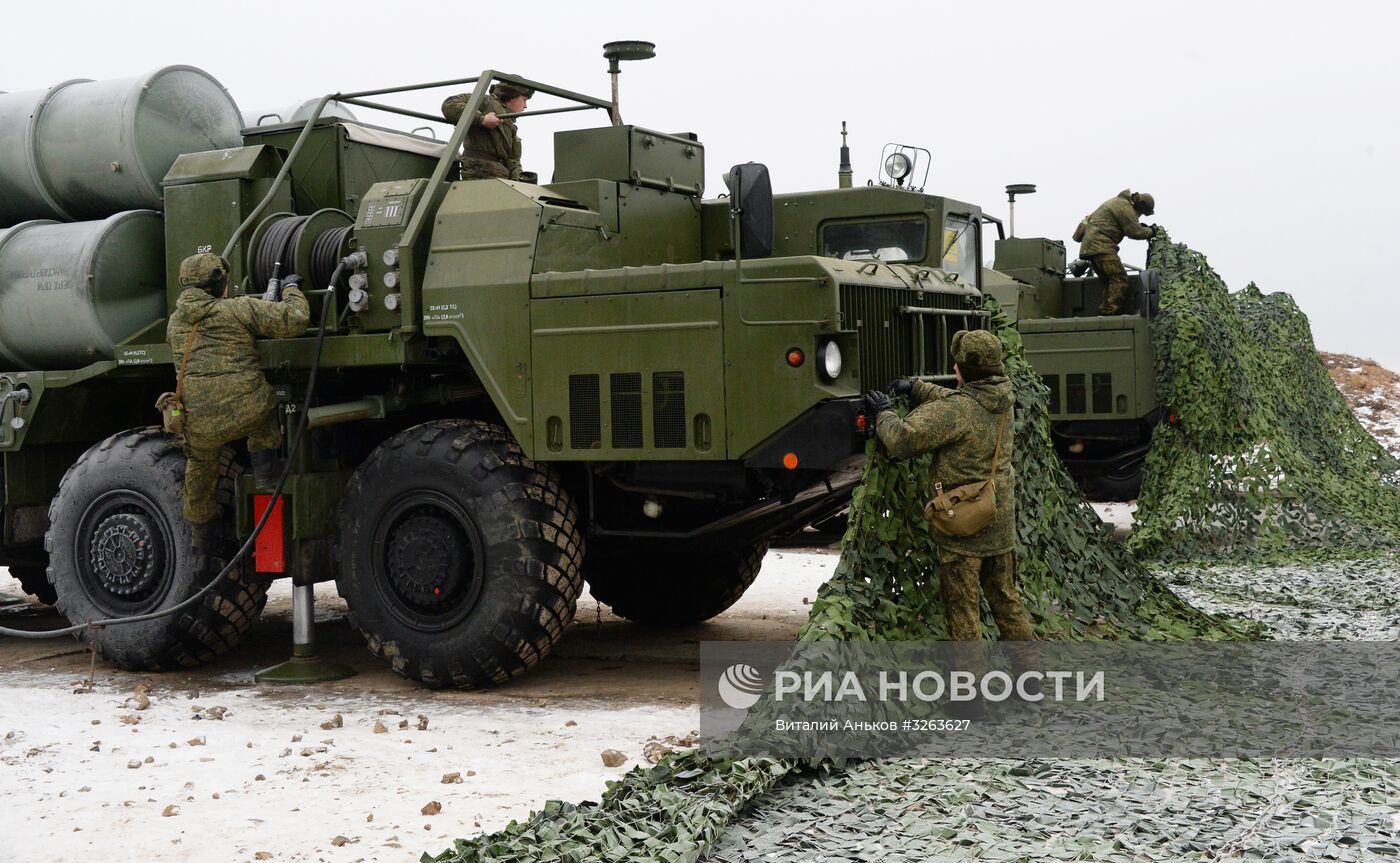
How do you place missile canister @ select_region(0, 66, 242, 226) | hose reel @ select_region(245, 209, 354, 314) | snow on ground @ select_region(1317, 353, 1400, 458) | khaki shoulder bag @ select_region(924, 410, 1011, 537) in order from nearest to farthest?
khaki shoulder bag @ select_region(924, 410, 1011, 537), hose reel @ select_region(245, 209, 354, 314), missile canister @ select_region(0, 66, 242, 226), snow on ground @ select_region(1317, 353, 1400, 458)

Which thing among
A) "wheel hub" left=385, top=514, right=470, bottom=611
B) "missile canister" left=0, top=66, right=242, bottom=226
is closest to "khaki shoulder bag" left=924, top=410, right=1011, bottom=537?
"wheel hub" left=385, top=514, right=470, bottom=611

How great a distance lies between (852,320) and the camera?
22.2ft

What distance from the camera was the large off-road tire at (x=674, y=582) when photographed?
9.33 meters

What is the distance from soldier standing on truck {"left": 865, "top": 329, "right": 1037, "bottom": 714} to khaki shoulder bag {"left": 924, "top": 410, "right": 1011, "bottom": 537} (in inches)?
1.3

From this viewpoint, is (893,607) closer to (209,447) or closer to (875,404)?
(875,404)

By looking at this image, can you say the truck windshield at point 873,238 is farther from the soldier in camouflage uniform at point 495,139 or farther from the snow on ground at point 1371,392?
the snow on ground at point 1371,392

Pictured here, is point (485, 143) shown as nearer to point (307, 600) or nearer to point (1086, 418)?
point (307, 600)

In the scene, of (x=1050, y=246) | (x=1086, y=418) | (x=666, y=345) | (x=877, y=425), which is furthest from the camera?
(x=1050, y=246)

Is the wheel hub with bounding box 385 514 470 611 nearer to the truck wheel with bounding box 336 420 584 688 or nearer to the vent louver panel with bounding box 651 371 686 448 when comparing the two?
the truck wheel with bounding box 336 420 584 688

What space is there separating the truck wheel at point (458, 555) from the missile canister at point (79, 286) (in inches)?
83.9

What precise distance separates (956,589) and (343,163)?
443 centimetres

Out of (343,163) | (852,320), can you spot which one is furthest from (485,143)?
(852,320)

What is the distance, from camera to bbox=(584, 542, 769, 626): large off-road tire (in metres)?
9.33

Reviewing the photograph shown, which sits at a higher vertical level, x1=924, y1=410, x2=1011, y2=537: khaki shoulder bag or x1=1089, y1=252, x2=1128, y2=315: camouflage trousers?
x1=1089, y1=252, x2=1128, y2=315: camouflage trousers
